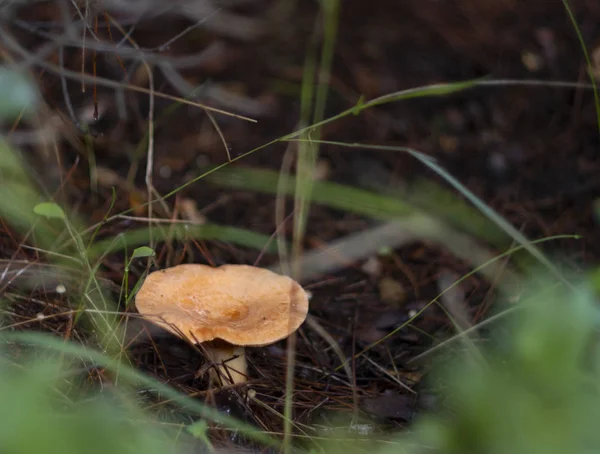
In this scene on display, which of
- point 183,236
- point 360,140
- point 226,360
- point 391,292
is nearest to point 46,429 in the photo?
point 226,360

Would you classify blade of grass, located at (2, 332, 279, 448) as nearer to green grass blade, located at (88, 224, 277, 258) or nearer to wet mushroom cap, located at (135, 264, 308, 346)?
wet mushroom cap, located at (135, 264, 308, 346)

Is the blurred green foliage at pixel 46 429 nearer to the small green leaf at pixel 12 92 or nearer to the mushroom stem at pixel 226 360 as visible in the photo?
the mushroom stem at pixel 226 360

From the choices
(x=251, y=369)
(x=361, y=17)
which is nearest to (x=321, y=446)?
(x=251, y=369)

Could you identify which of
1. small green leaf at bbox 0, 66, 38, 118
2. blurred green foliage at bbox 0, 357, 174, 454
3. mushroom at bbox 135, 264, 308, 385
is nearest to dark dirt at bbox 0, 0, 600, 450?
mushroom at bbox 135, 264, 308, 385

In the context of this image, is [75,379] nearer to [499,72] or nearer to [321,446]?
[321,446]

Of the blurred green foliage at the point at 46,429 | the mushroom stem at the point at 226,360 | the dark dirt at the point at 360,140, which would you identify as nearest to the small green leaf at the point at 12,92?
the dark dirt at the point at 360,140

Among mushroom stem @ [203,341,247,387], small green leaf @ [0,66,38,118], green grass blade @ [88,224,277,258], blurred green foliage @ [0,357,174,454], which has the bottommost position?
mushroom stem @ [203,341,247,387]
